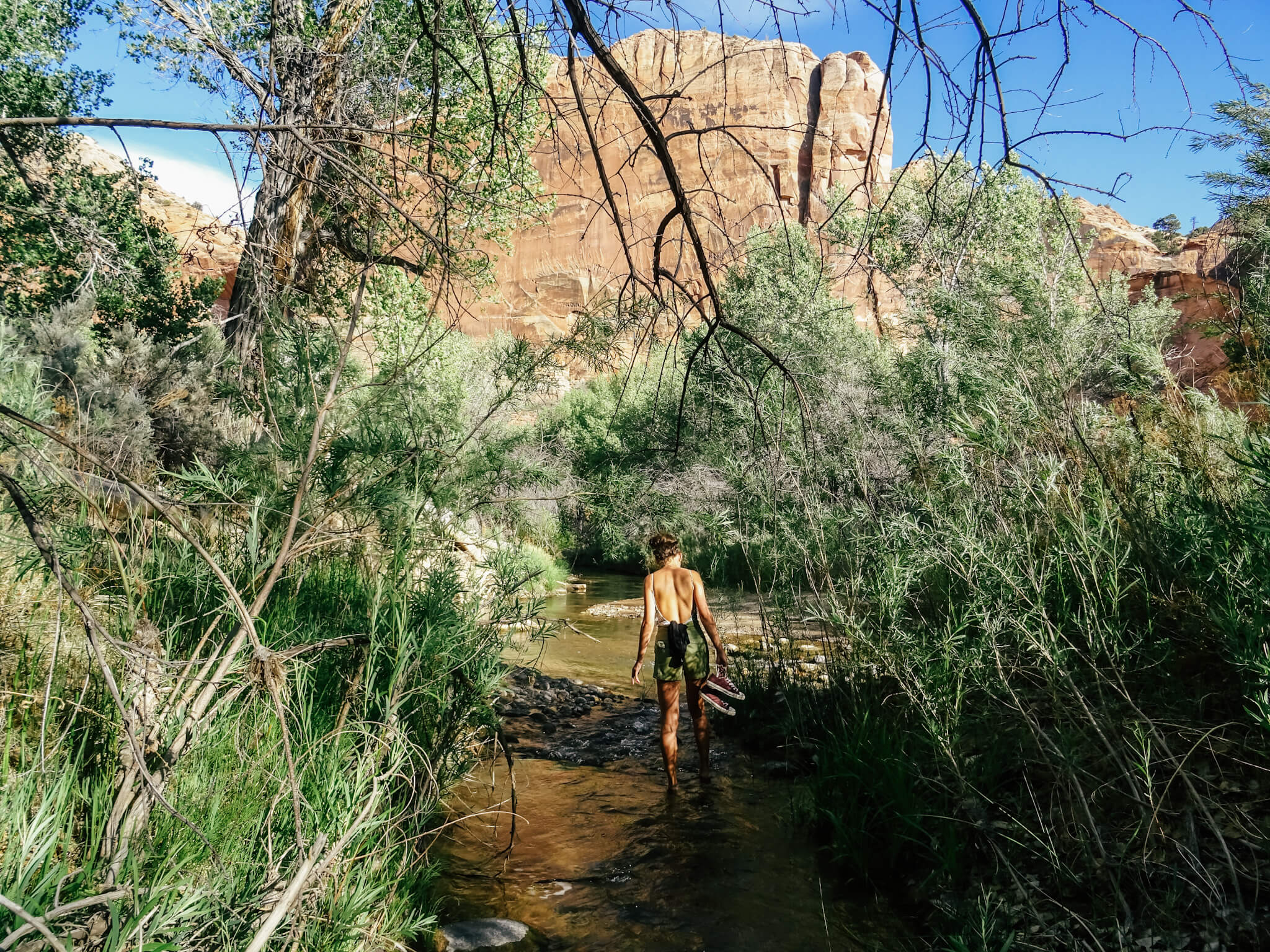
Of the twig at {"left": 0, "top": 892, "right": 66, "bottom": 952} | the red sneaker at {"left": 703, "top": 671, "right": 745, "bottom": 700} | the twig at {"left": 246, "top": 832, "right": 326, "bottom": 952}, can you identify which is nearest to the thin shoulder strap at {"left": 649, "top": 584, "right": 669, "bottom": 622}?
the red sneaker at {"left": 703, "top": 671, "right": 745, "bottom": 700}

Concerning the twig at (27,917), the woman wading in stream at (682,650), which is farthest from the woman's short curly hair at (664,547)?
the twig at (27,917)

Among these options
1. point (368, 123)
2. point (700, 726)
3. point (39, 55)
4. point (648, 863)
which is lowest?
point (648, 863)

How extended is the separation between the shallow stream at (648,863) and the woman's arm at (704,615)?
35.9 inches

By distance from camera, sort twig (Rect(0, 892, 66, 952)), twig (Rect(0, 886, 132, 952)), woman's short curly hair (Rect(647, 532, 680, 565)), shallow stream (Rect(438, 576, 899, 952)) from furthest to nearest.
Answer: woman's short curly hair (Rect(647, 532, 680, 565)) < shallow stream (Rect(438, 576, 899, 952)) < twig (Rect(0, 886, 132, 952)) < twig (Rect(0, 892, 66, 952))

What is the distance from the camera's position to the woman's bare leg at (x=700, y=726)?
19.2 ft

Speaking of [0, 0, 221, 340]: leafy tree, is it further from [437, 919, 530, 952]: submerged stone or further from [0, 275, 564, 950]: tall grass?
[437, 919, 530, 952]: submerged stone

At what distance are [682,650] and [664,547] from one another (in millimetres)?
859

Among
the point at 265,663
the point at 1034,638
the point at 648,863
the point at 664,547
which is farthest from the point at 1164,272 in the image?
the point at 265,663

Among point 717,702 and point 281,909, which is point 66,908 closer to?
point 281,909

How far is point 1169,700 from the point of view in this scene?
3.57 meters

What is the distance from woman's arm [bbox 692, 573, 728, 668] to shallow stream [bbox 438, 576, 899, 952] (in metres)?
0.91

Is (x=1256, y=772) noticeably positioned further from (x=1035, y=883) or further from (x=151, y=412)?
(x=151, y=412)

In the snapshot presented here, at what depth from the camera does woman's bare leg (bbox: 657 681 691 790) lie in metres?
5.77

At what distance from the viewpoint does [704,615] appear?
6.15 meters
